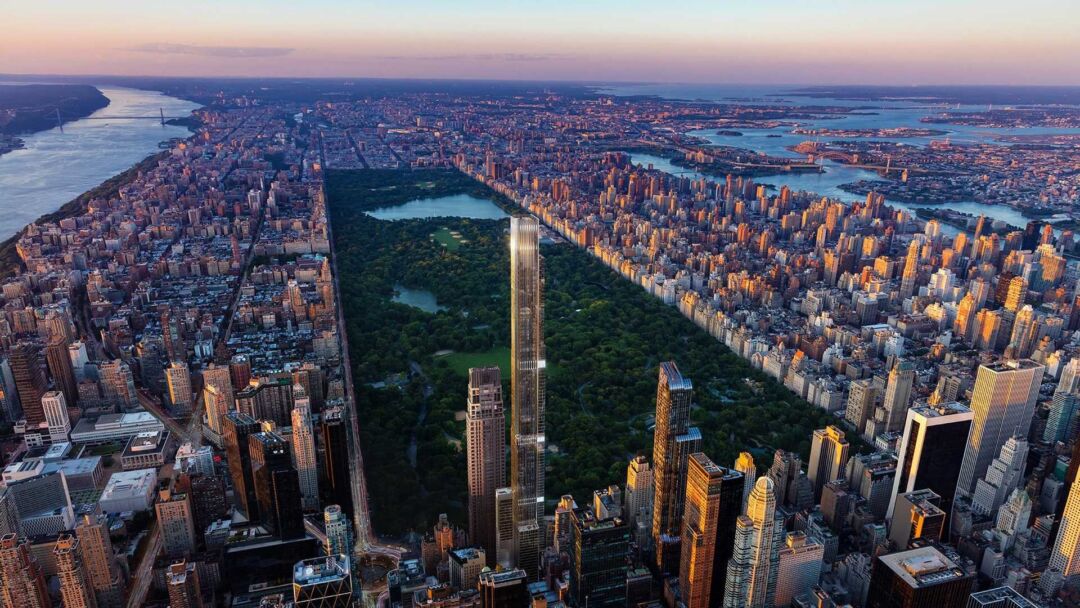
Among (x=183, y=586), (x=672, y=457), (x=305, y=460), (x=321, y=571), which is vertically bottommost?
(x=183, y=586)

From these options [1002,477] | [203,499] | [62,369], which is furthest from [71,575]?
[1002,477]

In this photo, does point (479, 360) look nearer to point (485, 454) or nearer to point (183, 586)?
point (485, 454)

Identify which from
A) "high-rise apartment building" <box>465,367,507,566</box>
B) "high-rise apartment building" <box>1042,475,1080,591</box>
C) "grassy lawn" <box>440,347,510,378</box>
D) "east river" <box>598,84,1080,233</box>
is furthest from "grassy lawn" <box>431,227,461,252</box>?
"east river" <box>598,84,1080,233</box>

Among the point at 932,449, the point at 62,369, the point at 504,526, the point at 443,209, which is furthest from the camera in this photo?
the point at 443,209

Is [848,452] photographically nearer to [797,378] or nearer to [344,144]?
[797,378]

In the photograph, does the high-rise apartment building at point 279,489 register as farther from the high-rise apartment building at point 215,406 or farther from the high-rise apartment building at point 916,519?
the high-rise apartment building at point 916,519

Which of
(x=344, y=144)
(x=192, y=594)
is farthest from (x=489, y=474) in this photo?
(x=344, y=144)
